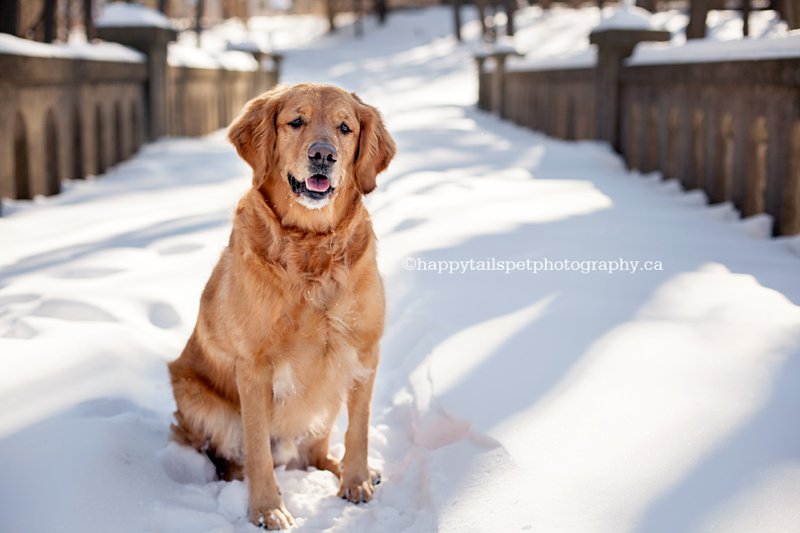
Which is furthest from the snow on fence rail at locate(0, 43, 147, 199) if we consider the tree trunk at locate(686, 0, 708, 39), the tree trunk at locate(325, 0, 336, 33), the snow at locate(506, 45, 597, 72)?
the tree trunk at locate(325, 0, 336, 33)

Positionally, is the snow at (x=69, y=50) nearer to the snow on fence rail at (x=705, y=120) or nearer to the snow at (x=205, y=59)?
the snow at (x=205, y=59)

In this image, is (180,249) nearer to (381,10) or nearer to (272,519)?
(272,519)

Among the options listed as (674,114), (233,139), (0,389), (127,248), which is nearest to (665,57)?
(674,114)

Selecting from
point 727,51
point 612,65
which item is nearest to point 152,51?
point 612,65

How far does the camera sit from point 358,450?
3049 mm

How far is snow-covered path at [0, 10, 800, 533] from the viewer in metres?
2.57

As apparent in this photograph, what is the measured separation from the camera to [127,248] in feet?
18.3

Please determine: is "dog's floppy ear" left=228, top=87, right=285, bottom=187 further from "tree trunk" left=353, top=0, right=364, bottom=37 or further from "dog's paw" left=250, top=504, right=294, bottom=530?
"tree trunk" left=353, top=0, right=364, bottom=37

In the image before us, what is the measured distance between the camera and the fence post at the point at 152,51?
10.7 meters

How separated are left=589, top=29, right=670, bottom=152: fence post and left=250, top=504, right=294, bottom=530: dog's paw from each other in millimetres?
7316

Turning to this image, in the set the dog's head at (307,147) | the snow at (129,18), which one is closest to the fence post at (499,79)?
the snow at (129,18)

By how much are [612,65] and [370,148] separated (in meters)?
6.87

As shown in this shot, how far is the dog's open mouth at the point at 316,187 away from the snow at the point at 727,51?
137 inches

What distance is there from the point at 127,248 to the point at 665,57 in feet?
16.8
